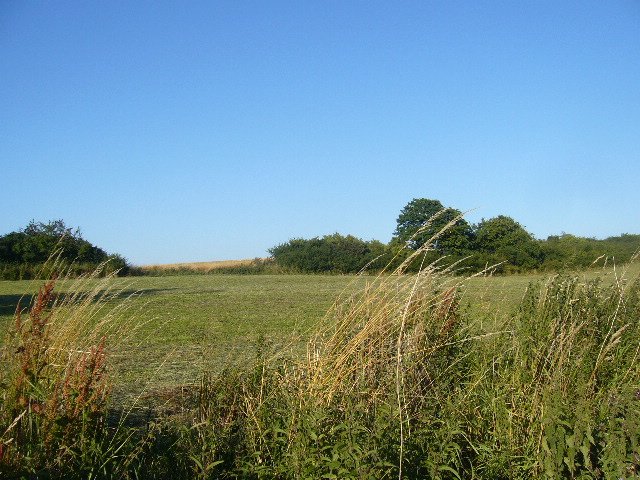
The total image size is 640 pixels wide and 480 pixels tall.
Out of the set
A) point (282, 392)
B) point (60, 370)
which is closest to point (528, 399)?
point (282, 392)

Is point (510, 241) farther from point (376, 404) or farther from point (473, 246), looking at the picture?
point (376, 404)

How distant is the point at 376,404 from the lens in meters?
4.57

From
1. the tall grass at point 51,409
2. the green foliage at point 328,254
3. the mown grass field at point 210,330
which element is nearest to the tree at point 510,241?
the green foliage at point 328,254

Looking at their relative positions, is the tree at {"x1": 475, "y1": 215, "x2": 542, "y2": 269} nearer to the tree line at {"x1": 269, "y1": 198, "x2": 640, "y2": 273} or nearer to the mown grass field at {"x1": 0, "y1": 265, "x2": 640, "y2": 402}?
the tree line at {"x1": 269, "y1": 198, "x2": 640, "y2": 273}

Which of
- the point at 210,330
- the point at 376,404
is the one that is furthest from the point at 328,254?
the point at 376,404

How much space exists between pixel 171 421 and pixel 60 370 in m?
0.92

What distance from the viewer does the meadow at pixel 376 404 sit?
3861mm

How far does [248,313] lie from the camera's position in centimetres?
1493

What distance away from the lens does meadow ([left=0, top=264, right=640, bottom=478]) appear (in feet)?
12.7

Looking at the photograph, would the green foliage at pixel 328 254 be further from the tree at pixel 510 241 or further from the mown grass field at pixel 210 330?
the mown grass field at pixel 210 330

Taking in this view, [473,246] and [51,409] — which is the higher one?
[473,246]

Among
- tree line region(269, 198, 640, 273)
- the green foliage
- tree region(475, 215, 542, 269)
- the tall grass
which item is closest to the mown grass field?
the tall grass

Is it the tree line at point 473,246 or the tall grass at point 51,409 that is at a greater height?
the tree line at point 473,246

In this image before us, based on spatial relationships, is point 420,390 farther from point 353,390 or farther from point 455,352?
point 455,352
